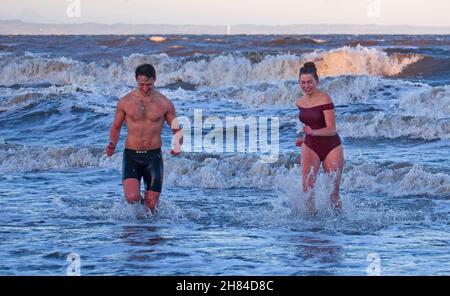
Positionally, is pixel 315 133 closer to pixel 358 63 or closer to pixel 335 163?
pixel 335 163

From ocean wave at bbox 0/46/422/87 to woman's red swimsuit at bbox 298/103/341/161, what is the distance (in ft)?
80.5

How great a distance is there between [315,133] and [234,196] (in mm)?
2928

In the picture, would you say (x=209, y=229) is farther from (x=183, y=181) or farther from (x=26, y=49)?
(x=26, y=49)

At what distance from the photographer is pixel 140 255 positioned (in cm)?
861

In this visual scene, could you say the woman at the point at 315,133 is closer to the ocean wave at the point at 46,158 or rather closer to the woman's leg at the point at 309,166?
the woman's leg at the point at 309,166

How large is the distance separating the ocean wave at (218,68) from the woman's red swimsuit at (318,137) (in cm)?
2453

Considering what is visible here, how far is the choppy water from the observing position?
852 cm

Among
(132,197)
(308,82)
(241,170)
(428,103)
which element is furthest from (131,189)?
(428,103)

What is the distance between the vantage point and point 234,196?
496 inches

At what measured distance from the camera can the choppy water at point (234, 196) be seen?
8.52 metres

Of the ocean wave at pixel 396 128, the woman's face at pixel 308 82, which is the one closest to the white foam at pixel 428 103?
the ocean wave at pixel 396 128

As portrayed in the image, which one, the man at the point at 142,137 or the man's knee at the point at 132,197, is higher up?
the man at the point at 142,137

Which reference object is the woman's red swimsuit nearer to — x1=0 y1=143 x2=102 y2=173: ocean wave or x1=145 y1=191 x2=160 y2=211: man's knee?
x1=145 y1=191 x2=160 y2=211: man's knee
